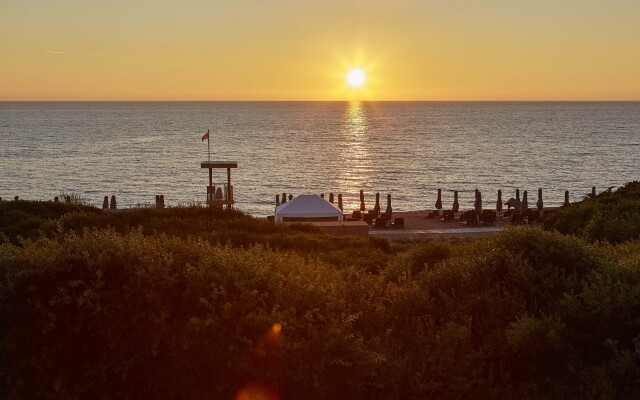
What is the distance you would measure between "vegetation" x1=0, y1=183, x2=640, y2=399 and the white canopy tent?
58.8 ft

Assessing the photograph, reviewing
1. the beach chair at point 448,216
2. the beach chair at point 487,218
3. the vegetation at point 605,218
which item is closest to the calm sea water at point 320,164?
the beach chair at point 448,216

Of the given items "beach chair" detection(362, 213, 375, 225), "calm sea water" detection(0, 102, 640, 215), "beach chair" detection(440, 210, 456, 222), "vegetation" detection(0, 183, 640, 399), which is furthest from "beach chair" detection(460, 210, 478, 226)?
"vegetation" detection(0, 183, 640, 399)

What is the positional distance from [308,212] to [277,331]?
20003 mm

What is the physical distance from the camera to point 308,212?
2911cm

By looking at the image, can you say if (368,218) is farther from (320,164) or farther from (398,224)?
(320,164)

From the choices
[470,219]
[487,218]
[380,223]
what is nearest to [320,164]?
[487,218]

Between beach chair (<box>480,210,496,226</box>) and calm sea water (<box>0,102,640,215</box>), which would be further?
calm sea water (<box>0,102,640,215</box>)

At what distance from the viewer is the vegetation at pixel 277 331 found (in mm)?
A: 8992

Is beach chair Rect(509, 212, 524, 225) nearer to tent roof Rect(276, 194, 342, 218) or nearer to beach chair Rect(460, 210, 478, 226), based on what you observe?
beach chair Rect(460, 210, 478, 226)

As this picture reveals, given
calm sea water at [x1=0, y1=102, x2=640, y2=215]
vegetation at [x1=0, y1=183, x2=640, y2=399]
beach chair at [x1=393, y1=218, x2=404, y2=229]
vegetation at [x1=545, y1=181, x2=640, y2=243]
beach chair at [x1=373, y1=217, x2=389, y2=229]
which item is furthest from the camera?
calm sea water at [x1=0, y1=102, x2=640, y2=215]

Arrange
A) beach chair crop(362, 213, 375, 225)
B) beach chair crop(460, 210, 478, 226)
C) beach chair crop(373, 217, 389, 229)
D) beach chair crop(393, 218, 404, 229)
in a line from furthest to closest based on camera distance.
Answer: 1. beach chair crop(362, 213, 375, 225)
2. beach chair crop(460, 210, 478, 226)
3. beach chair crop(393, 218, 404, 229)
4. beach chair crop(373, 217, 389, 229)

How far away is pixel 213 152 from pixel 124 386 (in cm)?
10329

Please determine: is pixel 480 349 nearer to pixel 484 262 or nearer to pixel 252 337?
pixel 484 262

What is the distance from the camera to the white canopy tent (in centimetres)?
2892
